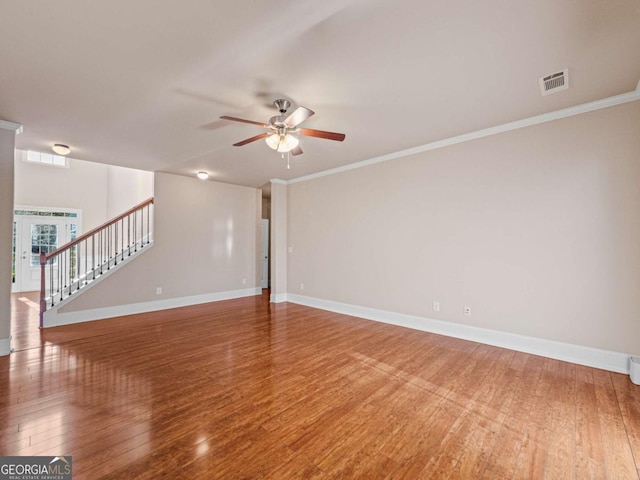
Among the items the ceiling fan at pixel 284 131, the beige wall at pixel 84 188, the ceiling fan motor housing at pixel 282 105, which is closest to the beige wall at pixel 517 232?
the ceiling fan at pixel 284 131

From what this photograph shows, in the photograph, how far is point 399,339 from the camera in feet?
12.9

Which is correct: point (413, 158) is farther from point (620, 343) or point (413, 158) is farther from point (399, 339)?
point (620, 343)

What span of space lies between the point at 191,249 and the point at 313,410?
16.8ft

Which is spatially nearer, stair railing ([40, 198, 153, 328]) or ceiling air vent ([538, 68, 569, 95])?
ceiling air vent ([538, 68, 569, 95])

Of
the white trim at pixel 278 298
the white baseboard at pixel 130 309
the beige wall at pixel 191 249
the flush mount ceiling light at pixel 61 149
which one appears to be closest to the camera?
the flush mount ceiling light at pixel 61 149

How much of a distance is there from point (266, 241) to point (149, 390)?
5.83 meters

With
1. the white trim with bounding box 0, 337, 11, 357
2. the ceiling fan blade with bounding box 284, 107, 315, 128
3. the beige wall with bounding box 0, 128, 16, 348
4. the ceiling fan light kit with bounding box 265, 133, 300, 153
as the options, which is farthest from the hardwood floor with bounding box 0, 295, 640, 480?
the ceiling fan blade with bounding box 284, 107, 315, 128

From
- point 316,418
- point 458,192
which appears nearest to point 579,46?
point 458,192

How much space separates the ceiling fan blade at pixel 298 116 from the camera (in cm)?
249

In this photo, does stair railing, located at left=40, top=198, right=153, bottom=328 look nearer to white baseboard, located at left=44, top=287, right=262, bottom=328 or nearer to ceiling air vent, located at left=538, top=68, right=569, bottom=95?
white baseboard, located at left=44, top=287, right=262, bottom=328

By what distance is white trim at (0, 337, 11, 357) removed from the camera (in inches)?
133

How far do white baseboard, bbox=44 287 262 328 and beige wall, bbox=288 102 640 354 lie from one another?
10.6ft

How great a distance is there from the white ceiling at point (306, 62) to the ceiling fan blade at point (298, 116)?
277 mm

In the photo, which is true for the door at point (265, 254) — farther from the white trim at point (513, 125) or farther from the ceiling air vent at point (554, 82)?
the ceiling air vent at point (554, 82)
